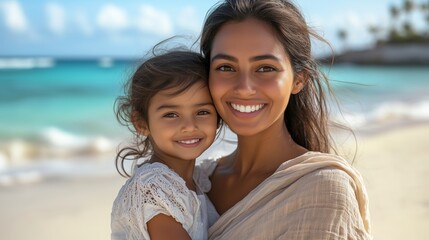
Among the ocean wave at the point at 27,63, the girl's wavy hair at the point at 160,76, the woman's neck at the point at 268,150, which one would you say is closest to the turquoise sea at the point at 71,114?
the girl's wavy hair at the point at 160,76

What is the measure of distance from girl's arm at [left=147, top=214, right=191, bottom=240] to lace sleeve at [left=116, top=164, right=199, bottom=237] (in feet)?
0.06

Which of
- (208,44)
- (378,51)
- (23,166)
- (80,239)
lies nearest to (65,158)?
(23,166)

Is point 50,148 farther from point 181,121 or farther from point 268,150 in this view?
point 181,121

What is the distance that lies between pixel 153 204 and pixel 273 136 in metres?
0.74

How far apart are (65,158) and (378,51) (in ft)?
196

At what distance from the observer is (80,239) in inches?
276

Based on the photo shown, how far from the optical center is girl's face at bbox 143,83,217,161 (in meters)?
2.87

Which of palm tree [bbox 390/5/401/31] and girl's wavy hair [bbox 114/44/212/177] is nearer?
girl's wavy hair [bbox 114/44/212/177]

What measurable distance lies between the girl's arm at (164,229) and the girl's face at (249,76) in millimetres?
518

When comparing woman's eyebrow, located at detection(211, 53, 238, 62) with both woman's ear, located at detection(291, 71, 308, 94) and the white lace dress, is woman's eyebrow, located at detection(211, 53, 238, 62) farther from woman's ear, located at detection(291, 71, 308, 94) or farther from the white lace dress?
the white lace dress

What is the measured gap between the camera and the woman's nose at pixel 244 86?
2762 millimetres

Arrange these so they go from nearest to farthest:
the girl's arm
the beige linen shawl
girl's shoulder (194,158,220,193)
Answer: the beige linen shawl → the girl's arm → girl's shoulder (194,158,220,193)

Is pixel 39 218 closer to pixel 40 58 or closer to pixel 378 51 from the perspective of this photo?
pixel 40 58

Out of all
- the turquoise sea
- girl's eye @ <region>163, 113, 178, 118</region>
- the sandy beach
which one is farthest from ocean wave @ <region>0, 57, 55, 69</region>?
girl's eye @ <region>163, 113, 178, 118</region>
